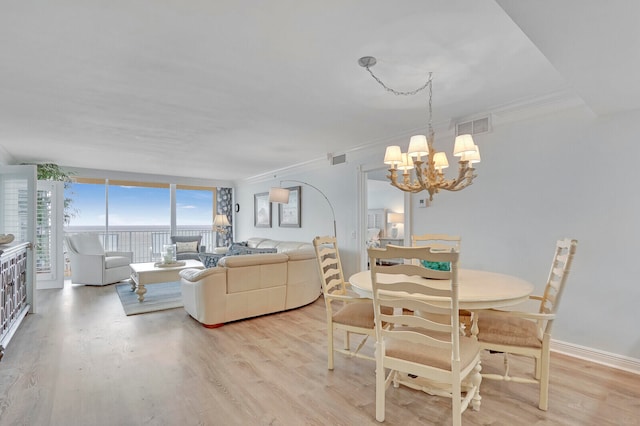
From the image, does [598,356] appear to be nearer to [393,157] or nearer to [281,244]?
[393,157]

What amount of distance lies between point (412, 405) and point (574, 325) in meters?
1.90

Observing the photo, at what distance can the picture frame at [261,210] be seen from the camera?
24.9ft

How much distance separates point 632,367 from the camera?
104 inches

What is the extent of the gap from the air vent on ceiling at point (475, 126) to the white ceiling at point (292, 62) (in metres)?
0.10

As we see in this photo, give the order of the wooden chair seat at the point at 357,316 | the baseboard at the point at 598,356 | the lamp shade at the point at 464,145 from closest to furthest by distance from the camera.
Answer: the lamp shade at the point at 464,145, the wooden chair seat at the point at 357,316, the baseboard at the point at 598,356

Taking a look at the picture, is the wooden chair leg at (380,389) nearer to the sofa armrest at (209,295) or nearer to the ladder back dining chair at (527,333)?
the ladder back dining chair at (527,333)

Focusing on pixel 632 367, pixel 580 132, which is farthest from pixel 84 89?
pixel 632 367

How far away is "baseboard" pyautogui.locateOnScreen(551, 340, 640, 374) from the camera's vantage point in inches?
104

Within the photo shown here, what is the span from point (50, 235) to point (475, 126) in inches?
272

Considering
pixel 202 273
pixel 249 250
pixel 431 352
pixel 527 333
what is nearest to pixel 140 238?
pixel 249 250

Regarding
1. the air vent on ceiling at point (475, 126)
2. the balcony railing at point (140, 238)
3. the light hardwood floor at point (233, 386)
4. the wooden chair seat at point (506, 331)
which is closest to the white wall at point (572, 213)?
the air vent on ceiling at point (475, 126)

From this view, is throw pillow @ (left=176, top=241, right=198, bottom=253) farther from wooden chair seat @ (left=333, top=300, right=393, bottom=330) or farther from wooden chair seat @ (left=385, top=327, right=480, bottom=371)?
wooden chair seat @ (left=385, top=327, right=480, bottom=371)

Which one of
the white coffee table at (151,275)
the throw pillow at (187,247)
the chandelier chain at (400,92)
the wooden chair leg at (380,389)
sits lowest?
the wooden chair leg at (380,389)

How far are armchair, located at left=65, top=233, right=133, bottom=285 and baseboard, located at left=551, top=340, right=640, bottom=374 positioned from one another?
22.3ft
